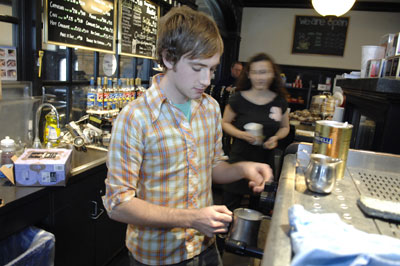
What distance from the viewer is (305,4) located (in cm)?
730

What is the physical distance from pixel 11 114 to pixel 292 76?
6.82 m

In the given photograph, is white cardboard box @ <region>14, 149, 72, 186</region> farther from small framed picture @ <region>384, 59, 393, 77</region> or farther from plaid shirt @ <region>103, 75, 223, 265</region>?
small framed picture @ <region>384, 59, 393, 77</region>

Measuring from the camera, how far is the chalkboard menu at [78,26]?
7.83 ft

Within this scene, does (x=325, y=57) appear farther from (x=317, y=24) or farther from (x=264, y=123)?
(x=264, y=123)

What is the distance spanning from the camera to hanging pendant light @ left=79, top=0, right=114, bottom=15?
271cm

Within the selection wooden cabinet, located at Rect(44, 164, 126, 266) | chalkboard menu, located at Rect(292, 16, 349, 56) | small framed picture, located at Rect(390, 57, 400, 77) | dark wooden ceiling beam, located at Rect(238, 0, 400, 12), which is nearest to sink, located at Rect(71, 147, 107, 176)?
wooden cabinet, located at Rect(44, 164, 126, 266)

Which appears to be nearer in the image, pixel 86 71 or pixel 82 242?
pixel 82 242

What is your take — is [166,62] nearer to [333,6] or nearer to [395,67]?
[395,67]

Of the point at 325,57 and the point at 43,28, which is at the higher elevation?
the point at 325,57

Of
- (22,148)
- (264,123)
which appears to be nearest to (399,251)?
(22,148)

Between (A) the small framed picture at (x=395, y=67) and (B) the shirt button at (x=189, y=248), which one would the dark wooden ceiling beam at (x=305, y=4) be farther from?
(B) the shirt button at (x=189, y=248)

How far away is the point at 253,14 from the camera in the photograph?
307 inches

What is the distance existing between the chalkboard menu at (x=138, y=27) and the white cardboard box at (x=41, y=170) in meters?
1.89

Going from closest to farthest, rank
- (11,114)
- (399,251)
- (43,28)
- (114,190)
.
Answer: (399,251)
(114,190)
(11,114)
(43,28)
